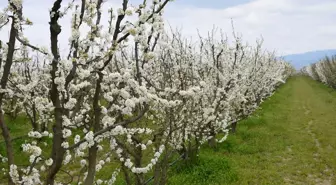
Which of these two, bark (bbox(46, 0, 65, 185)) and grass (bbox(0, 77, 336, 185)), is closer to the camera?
bark (bbox(46, 0, 65, 185))

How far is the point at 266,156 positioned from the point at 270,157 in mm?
166

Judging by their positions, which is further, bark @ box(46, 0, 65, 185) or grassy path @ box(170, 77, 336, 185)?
grassy path @ box(170, 77, 336, 185)

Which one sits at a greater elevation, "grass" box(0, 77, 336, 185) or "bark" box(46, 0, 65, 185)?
"bark" box(46, 0, 65, 185)

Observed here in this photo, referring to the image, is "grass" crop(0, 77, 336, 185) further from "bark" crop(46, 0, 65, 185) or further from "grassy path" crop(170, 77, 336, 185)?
"bark" crop(46, 0, 65, 185)

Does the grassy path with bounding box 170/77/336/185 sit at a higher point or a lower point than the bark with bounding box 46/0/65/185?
lower

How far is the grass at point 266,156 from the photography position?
11.2m

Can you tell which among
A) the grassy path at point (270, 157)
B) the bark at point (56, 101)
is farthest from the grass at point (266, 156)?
the bark at point (56, 101)

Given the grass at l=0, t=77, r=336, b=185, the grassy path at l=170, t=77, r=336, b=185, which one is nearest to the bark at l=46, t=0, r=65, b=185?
the grass at l=0, t=77, r=336, b=185

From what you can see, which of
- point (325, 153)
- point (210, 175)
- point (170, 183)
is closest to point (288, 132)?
point (325, 153)

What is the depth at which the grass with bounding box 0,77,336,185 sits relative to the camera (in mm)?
11156

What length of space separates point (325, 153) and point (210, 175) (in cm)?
654

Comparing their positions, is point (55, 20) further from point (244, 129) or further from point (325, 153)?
point (244, 129)

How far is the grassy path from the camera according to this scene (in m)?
11.2

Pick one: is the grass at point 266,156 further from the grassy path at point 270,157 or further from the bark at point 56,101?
the bark at point 56,101
